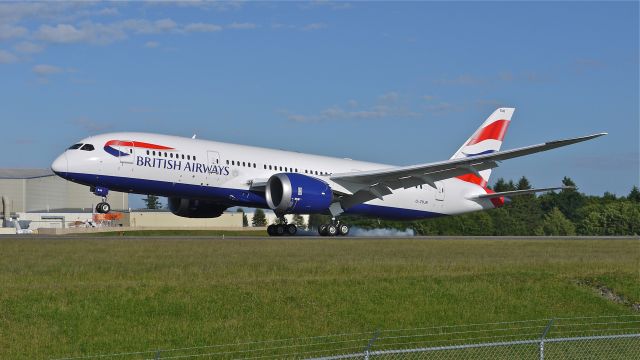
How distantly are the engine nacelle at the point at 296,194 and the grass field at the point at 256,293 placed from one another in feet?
37.2

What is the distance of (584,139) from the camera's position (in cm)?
3962

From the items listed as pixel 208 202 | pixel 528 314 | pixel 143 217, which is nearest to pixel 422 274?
→ pixel 528 314

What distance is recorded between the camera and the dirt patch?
25.1m

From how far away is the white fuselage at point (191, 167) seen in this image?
144 ft

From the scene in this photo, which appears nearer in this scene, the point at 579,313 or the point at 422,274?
the point at 579,313

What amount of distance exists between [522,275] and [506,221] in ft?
208

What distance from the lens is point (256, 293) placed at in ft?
71.8

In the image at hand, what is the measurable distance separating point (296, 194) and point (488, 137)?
16611 millimetres

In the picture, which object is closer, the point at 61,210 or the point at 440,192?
the point at 440,192

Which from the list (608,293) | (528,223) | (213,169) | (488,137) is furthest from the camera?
(528,223)

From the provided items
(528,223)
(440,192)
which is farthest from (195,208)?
(528,223)

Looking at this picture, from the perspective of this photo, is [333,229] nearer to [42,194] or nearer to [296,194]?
[296,194]

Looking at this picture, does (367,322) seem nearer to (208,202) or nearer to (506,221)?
(208,202)

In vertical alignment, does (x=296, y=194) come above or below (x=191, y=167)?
below
